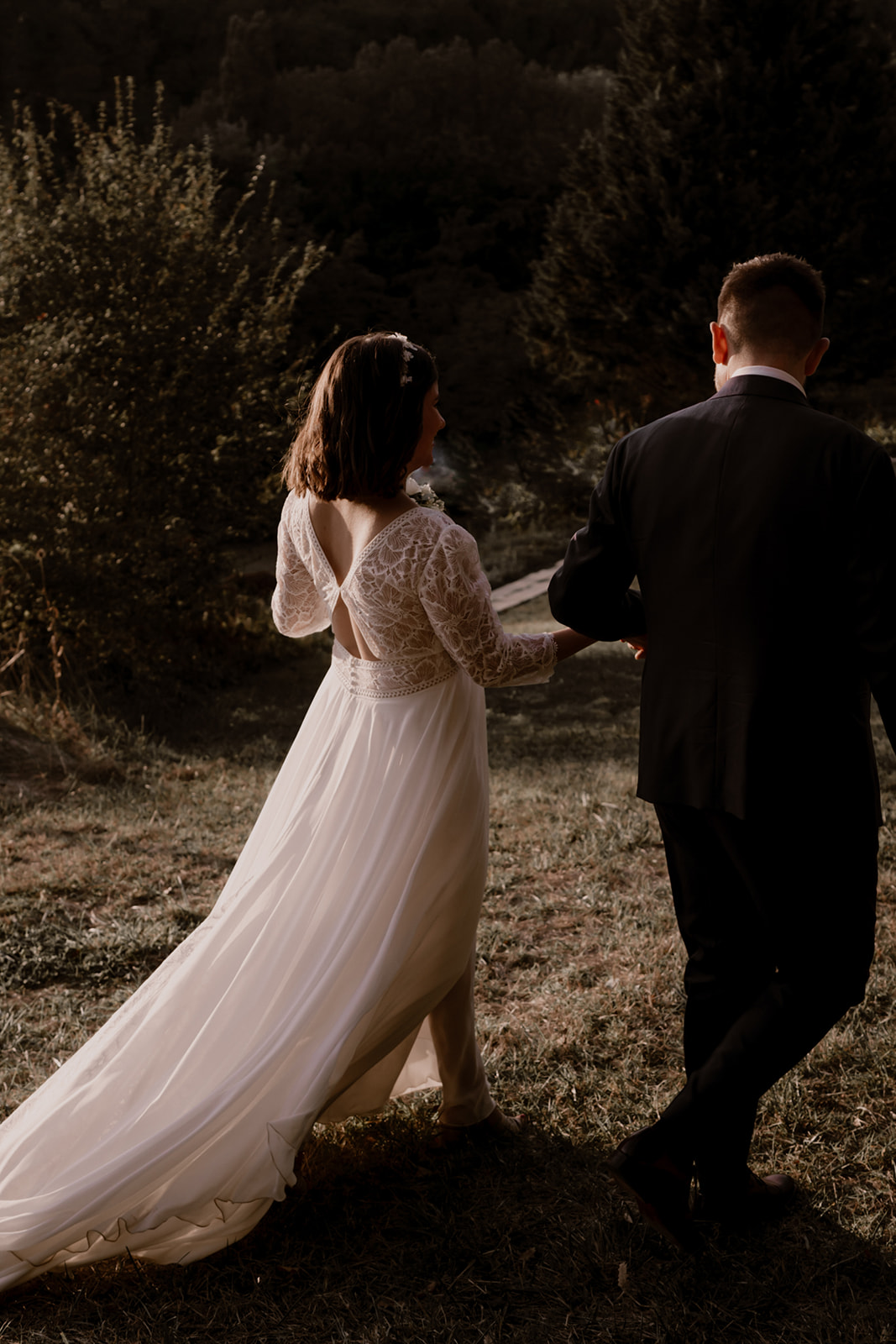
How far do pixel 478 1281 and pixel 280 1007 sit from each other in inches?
29.0

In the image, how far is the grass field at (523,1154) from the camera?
Answer: 226 centimetres

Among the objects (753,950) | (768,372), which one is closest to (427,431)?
(768,372)

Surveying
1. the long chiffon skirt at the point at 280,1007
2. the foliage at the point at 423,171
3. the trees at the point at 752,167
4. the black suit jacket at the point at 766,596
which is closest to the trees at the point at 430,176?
the foliage at the point at 423,171

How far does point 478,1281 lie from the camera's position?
93.5 inches

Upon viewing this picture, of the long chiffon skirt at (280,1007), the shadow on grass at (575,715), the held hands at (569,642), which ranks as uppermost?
the held hands at (569,642)

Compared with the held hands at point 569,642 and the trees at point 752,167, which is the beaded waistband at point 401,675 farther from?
the trees at point 752,167

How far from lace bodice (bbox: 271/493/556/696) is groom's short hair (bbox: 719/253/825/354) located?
30.4 inches

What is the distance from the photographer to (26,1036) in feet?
11.6

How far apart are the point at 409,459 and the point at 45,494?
23.2ft

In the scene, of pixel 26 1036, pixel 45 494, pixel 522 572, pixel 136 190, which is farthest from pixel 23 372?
pixel 522 572

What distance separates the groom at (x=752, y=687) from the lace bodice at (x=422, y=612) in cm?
20

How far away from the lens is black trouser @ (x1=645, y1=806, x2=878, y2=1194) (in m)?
2.23

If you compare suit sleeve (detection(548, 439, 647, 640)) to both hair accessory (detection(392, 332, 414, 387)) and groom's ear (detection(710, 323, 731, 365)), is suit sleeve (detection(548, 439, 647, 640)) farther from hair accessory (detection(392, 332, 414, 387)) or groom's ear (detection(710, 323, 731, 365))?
hair accessory (detection(392, 332, 414, 387))

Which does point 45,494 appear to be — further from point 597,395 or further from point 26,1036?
point 597,395
